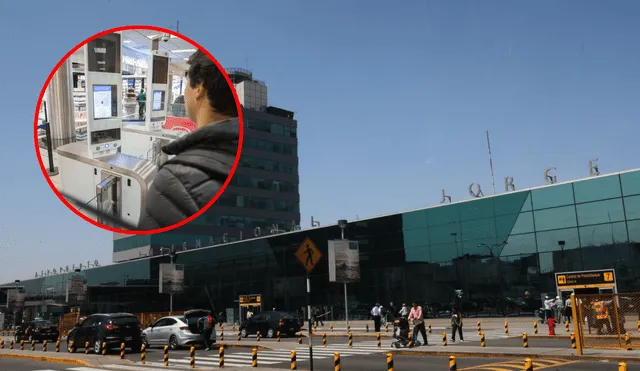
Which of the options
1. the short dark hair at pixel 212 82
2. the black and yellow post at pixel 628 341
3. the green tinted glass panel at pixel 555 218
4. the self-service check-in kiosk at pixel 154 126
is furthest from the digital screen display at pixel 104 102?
the green tinted glass panel at pixel 555 218

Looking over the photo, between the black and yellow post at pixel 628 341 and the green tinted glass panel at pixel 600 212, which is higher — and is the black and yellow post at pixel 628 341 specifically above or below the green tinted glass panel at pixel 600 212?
below

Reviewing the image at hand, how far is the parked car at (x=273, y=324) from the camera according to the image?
36875 millimetres

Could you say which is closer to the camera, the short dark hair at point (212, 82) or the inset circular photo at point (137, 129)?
the inset circular photo at point (137, 129)

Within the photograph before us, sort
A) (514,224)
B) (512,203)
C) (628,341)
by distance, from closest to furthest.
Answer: (628,341), (514,224), (512,203)

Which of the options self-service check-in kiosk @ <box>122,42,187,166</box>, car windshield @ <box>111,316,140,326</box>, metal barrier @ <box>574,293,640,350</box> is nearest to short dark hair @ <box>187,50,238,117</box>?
self-service check-in kiosk @ <box>122,42,187,166</box>

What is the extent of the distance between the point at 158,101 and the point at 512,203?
3366 centimetres

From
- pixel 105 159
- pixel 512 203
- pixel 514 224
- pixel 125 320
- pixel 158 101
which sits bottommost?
pixel 125 320

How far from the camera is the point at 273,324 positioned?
3744 cm

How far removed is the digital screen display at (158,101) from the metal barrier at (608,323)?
1342 cm

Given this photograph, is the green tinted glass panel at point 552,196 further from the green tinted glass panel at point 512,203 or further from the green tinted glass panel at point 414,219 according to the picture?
the green tinted glass panel at point 414,219

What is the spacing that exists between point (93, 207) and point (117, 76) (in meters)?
3.59

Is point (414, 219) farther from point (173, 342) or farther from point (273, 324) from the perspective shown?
point (173, 342)

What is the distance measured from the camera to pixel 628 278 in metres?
39.1

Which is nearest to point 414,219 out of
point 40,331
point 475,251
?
point 475,251
